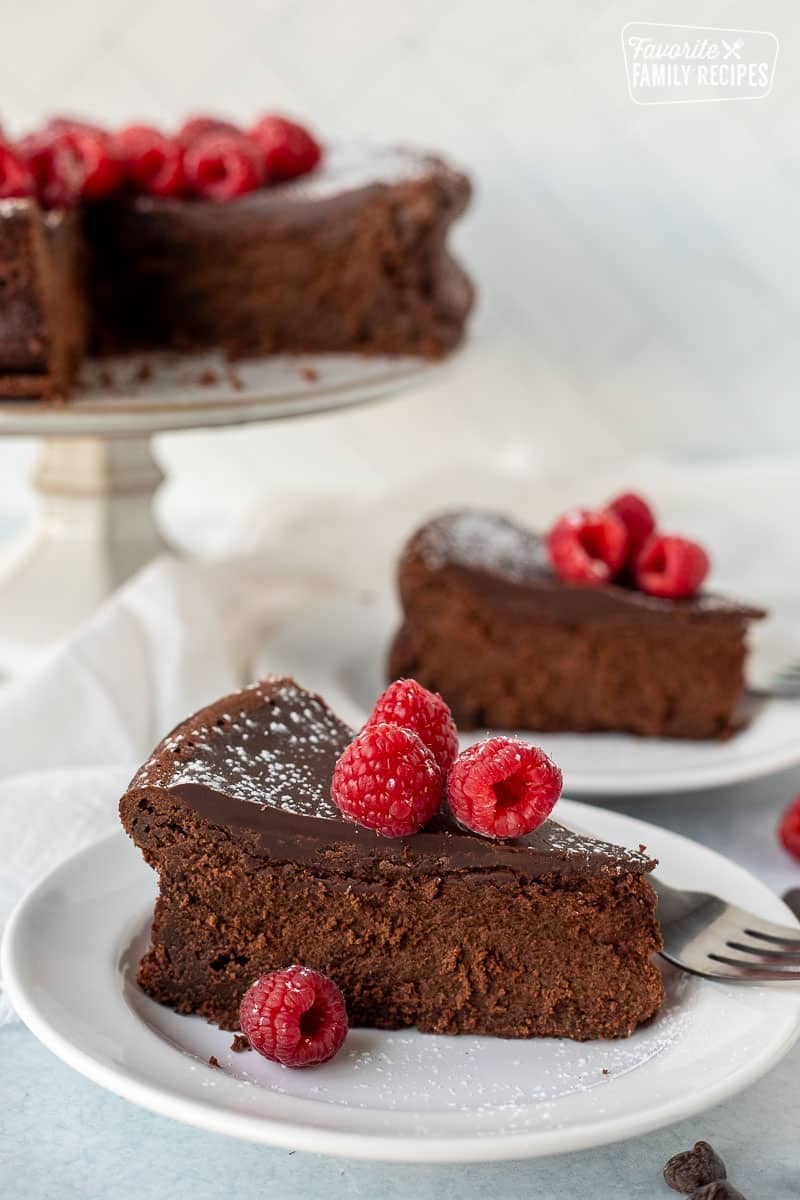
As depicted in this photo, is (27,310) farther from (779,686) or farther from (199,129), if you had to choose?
(779,686)

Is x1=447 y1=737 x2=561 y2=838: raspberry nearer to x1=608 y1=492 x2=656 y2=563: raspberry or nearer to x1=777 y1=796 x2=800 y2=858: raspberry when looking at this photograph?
x1=777 y1=796 x2=800 y2=858: raspberry

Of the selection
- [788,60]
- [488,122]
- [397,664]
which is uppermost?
[788,60]

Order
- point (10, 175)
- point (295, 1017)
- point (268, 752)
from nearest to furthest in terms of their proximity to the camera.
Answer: point (295, 1017), point (268, 752), point (10, 175)

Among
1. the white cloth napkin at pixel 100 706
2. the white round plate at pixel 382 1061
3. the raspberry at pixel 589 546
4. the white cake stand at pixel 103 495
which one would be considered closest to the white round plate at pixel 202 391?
the white cake stand at pixel 103 495

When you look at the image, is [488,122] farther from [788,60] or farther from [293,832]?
[293,832]

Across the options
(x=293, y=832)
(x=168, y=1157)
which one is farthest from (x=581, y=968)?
(x=168, y=1157)

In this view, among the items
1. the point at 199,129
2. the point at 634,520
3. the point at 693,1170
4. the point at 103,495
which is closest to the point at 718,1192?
the point at 693,1170

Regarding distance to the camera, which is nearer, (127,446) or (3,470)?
(127,446)
